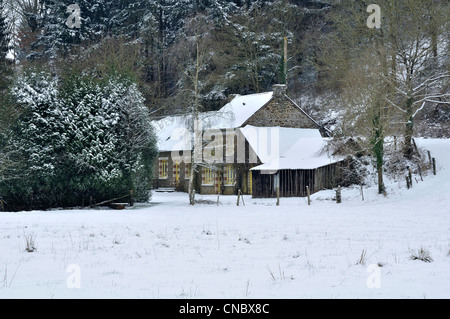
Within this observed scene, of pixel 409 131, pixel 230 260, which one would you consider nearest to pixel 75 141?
pixel 230 260

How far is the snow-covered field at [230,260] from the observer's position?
5512mm

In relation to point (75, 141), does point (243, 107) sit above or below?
above

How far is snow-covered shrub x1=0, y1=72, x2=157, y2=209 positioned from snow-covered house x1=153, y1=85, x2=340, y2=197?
18.0ft

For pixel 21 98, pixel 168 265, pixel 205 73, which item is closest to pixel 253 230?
pixel 168 265

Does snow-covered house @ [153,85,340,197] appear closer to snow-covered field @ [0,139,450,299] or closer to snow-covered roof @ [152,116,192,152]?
snow-covered roof @ [152,116,192,152]

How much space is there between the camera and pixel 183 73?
35219mm

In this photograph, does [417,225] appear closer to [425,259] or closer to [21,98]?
[425,259]

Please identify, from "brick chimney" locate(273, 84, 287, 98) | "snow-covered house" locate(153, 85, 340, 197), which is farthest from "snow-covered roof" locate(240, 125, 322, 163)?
"brick chimney" locate(273, 84, 287, 98)

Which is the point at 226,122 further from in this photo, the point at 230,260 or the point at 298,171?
the point at 230,260

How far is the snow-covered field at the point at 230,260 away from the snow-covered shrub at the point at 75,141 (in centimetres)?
790

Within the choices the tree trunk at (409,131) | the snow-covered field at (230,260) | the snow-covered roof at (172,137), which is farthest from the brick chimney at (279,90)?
the snow-covered field at (230,260)

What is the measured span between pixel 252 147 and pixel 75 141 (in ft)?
40.3

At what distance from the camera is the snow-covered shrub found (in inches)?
826

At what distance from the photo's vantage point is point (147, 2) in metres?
47.0
